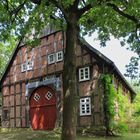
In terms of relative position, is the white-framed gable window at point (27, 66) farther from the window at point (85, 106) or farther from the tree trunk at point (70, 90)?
the tree trunk at point (70, 90)

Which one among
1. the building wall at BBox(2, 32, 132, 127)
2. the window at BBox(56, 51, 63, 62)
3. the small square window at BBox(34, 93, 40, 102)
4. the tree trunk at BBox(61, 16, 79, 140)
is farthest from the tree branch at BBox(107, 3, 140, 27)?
the small square window at BBox(34, 93, 40, 102)

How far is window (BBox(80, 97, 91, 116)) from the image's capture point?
27519 mm

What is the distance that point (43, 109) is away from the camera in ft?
104

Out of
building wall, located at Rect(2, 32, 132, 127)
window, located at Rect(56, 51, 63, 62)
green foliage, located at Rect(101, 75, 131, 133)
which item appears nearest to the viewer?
green foliage, located at Rect(101, 75, 131, 133)

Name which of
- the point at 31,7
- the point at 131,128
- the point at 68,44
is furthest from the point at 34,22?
the point at 131,128

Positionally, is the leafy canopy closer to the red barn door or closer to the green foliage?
the green foliage

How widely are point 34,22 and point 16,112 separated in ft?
51.3

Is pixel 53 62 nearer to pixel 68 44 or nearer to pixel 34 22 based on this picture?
pixel 34 22

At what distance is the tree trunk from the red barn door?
1456 centimetres

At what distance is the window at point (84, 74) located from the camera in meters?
28.1

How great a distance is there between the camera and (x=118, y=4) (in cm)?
1794

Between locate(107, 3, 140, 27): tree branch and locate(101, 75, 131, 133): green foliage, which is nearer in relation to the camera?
locate(107, 3, 140, 27): tree branch

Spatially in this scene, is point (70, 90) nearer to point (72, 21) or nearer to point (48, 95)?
point (72, 21)

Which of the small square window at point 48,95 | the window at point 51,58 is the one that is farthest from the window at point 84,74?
the small square window at point 48,95
